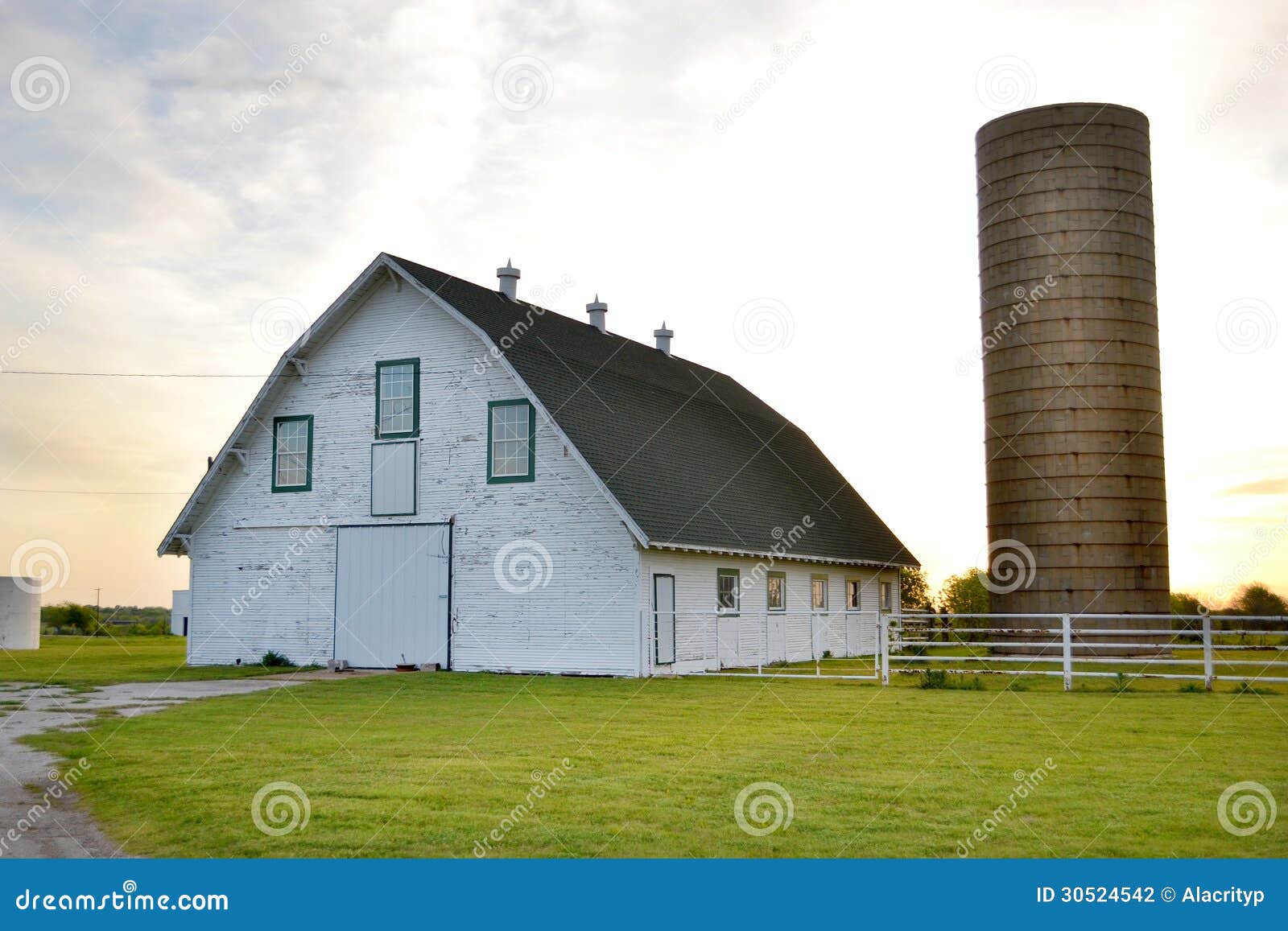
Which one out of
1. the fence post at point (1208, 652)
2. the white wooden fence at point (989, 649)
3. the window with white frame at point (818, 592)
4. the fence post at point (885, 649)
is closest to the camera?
the fence post at point (1208, 652)

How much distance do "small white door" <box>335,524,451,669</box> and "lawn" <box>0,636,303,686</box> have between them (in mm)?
1760

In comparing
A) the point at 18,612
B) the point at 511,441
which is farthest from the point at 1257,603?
the point at 18,612

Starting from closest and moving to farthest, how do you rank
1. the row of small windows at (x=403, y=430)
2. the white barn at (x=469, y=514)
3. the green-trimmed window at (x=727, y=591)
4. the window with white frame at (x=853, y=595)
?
the white barn at (x=469, y=514)
the row of small windows at (x=403, y=430)
the green-trimmed window at (x=727, y=591)
the window with white frame at (x=853, y=595)

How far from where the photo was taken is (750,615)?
26016 millimetres

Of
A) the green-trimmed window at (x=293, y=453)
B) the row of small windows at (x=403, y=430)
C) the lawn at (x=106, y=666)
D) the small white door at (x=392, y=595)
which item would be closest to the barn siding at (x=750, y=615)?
the row of small windows at (x=403, y=430)

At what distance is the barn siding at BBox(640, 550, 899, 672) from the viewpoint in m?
22.7

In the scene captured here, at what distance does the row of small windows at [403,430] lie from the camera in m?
23.0

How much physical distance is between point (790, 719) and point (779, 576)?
12.9m

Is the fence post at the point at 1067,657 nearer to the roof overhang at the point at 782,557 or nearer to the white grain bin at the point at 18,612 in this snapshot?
the roof overhang at the point at 782,557

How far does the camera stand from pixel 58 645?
39.0 meters

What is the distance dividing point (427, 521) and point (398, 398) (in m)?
2.70

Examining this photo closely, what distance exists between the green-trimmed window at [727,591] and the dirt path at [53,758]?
27.7 feet

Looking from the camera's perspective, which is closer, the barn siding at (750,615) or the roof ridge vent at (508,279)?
the barn siding at (750,615)

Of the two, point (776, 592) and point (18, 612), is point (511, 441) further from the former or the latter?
point (18, 612)
